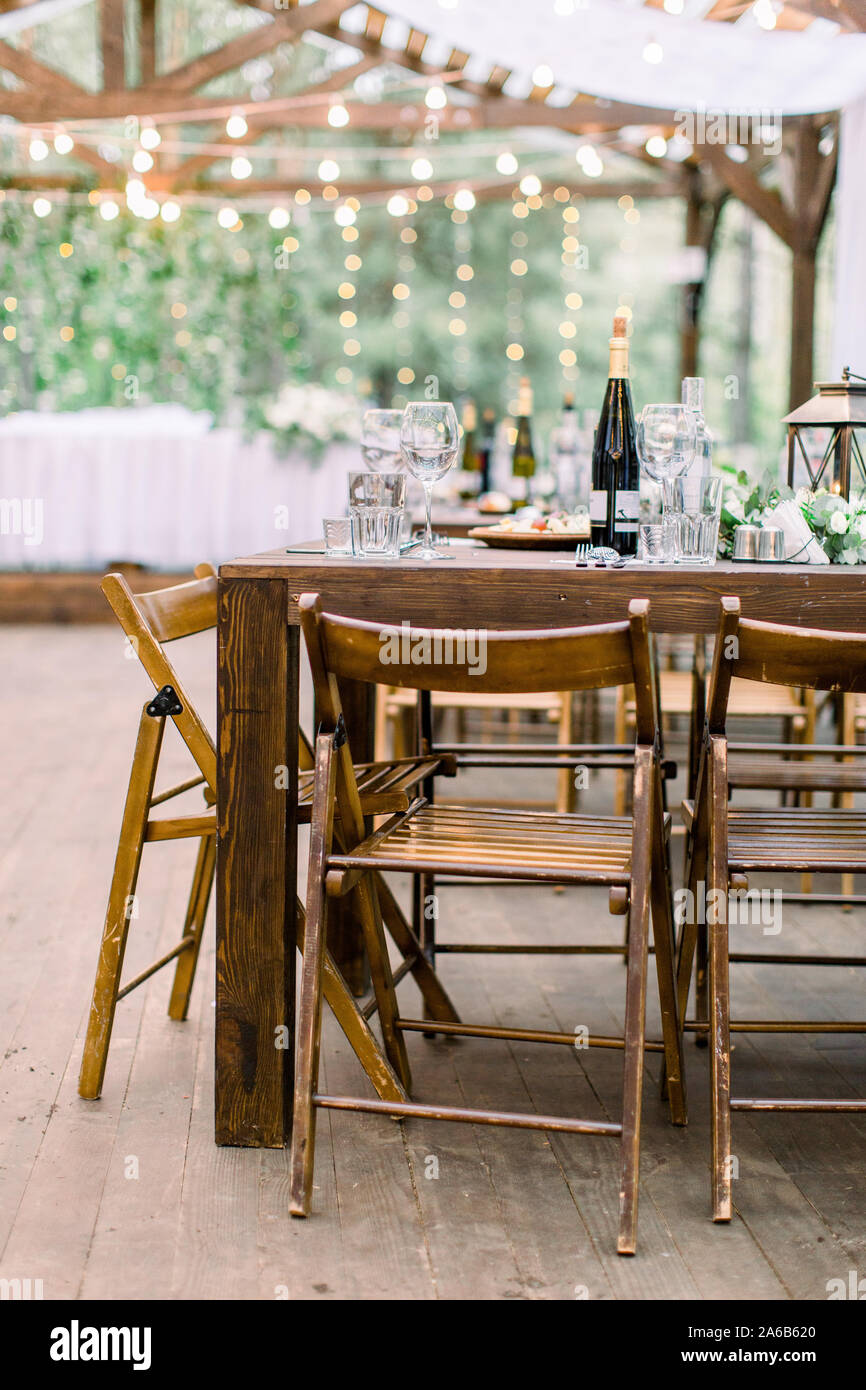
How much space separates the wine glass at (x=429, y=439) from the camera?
7.07 feet

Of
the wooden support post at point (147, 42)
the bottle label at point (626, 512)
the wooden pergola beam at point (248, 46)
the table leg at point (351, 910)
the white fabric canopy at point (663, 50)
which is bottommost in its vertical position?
the table leg at point (351, 910)

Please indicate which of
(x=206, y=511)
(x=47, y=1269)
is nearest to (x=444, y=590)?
(x=47, y=1269)

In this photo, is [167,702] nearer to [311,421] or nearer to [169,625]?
[169,625]

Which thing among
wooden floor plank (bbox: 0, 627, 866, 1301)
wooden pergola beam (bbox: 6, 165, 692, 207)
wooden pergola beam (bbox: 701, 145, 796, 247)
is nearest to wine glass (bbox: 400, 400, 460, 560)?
wooden floor plank (bbox: 0, 627, 866, 1301)

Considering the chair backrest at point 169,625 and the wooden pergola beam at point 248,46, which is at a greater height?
the wooden pergola beam at point 248,46

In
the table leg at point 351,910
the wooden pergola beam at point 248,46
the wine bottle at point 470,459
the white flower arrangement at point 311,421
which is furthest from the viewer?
the white flower arrangement at point 311,421

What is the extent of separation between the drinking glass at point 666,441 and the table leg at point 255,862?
0.63 meters

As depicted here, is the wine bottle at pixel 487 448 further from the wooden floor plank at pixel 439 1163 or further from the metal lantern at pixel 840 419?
the metal lantern at pixel 840 419

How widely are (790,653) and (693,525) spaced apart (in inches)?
13.9

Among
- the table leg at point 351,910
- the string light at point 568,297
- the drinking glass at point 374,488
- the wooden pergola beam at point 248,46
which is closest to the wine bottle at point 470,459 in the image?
the table leg at point 351,910

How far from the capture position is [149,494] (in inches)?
315

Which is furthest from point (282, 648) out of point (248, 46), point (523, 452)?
point (248, 46)

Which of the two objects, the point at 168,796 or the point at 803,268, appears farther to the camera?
the point at 803,268

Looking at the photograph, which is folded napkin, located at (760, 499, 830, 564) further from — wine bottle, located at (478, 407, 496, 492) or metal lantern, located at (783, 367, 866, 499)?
wine bottle, located at (478, 407, 496, 492)
